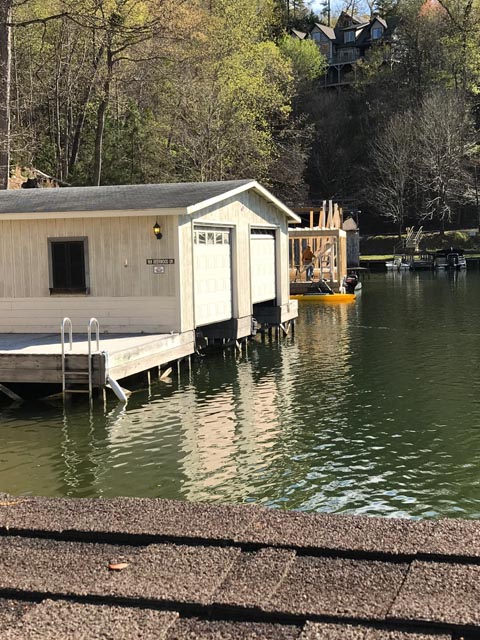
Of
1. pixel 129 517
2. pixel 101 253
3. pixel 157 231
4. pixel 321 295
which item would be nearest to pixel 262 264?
pixel 157 231

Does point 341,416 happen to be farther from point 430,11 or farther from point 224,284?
point 430,11

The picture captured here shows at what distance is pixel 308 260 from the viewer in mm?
36938

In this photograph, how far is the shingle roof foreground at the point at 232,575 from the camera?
5.07 m

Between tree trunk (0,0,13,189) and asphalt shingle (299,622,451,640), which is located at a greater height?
tree trunk (0,0,13,189)

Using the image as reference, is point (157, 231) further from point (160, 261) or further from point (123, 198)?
point (123, 198)

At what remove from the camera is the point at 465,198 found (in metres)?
68.0

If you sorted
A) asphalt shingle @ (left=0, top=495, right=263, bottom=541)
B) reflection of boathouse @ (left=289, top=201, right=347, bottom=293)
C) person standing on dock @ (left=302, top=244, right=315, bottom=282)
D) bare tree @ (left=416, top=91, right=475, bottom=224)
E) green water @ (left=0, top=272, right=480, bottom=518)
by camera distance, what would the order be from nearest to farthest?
asphalt shingle @ (left=0, top=495, right=263, bottom=541) < green water @ (left=0, top=272, right=480, bottom=518) < person standing on dock @ (left=302, top=244, right=315, bottom=282) < reflection of boathouse @ (left=289, top=201, right=347, bottom=293) < bare tree @ (left=416, top=91, right=475, bottom=224)

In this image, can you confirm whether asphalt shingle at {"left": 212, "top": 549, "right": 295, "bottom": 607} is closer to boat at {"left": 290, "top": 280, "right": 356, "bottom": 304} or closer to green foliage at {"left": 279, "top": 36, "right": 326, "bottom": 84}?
boat at {"left": 290, "top": 280, "right": 356, "bottom": 304}

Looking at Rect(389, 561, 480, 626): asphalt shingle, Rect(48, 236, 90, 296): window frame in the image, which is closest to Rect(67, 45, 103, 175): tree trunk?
Answer: Rect(48, 236, 90, 296): window frame

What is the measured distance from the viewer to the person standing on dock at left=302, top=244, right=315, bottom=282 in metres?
36.4

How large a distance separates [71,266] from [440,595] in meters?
14.2

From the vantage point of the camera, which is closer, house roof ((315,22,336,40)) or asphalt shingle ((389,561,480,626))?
asphalt shingle ((389,561,480,626))

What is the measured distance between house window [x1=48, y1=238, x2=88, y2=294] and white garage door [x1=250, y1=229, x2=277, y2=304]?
5.90 meters

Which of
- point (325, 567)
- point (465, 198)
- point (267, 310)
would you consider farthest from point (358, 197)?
point (325, 567)
